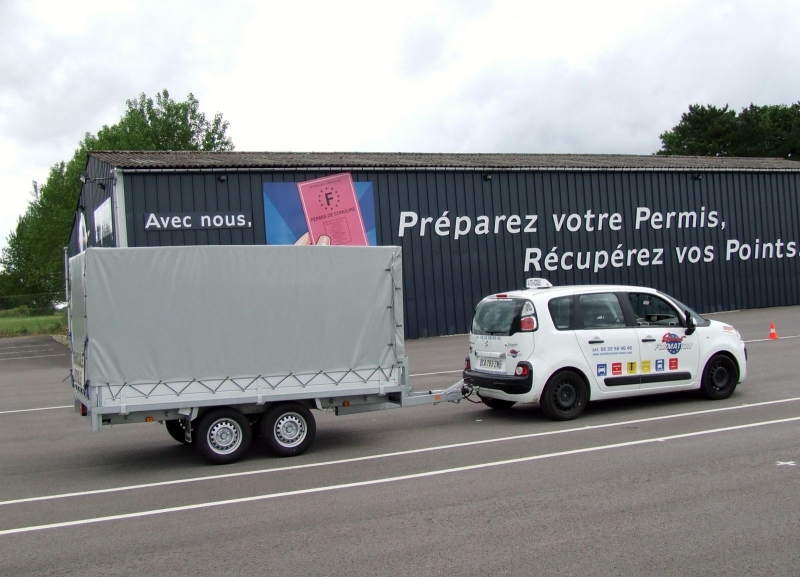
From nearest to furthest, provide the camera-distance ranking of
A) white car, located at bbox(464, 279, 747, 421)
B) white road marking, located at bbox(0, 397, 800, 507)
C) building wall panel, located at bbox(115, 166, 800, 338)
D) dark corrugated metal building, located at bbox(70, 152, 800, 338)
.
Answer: white road marking, located at bbox(0, 397, 800, 507)
white car, located at bbox(464, 279, 747, 421)
dark corrugated metal building, located at bbox(70, 152, 800, 338)
building wall panel, located at bbox(115, 166, 800, 338)

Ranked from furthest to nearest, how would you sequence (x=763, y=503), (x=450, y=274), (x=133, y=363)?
1. (x=450, y=274)
2. (x=133, y=363)
3. (x=763, y=503)

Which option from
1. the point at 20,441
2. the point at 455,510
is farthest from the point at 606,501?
the point at 20,441

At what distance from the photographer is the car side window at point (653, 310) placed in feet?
36.3

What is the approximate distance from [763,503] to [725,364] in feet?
18.1

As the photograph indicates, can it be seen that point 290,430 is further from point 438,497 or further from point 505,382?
point 505,382

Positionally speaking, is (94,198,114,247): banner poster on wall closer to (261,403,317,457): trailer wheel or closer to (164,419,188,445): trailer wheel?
(164,419,188,445): trailer wheel

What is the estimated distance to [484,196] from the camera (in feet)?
91.1

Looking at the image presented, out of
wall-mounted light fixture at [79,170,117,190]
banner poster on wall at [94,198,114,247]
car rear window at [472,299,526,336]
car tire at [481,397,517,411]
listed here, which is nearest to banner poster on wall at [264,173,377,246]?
wall-mounted light fixture at [79,170,117,190]

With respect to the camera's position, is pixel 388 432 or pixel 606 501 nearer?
pixel 606 501

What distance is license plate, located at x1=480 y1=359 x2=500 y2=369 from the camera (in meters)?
10.6

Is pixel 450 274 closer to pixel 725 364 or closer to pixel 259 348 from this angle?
pixel 725 364

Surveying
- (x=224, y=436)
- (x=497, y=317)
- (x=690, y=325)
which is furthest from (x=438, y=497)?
(x=690, y=325)

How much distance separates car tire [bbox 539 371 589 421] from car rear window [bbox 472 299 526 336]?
0.91m

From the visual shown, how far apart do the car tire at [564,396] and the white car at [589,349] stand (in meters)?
0.01
